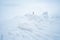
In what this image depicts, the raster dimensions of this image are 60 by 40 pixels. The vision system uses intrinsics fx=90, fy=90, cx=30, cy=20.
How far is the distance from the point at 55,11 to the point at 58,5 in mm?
83

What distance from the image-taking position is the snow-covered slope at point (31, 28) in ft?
3.55

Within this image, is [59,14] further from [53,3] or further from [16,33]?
[16,33]

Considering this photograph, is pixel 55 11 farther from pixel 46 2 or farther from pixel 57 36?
pixel 57 36

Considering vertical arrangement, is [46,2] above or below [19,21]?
above

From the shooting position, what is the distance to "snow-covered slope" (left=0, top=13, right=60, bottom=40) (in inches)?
42.6

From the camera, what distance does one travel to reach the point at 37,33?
1.10m

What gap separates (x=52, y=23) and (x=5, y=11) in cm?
61

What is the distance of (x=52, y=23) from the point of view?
108cm

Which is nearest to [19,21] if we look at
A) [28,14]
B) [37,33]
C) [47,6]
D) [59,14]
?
[28,14]

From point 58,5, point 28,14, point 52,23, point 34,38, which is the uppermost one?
point 58,5

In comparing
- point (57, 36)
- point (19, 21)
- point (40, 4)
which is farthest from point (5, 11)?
point (57, 36)

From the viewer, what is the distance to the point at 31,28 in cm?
111

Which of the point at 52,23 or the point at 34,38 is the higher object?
the point at 52,23

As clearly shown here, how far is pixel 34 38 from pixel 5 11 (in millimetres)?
501
